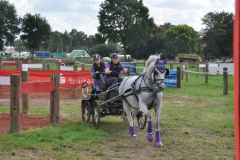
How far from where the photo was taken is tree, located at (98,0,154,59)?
201 ft

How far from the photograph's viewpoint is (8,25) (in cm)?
6825

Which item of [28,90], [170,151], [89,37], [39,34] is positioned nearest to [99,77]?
[28,90]

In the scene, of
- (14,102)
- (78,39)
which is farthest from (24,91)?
(78,39)

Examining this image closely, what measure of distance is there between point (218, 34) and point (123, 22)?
15073 millimetres

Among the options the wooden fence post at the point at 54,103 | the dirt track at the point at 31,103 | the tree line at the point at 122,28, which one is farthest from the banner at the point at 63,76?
the tree line at the point at 122,28

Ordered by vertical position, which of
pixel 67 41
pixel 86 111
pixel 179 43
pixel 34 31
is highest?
pixel 67 41

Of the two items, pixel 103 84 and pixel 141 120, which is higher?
pixel 103 84

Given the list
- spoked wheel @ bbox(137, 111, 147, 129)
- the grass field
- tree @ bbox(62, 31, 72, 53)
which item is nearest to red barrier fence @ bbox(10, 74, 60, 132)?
the grass field

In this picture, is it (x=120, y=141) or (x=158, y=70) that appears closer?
(x=158, y=70)

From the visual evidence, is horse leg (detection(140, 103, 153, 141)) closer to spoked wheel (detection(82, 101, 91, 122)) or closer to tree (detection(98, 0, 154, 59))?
spoked wheel (detection(82, 101, 91, 122))

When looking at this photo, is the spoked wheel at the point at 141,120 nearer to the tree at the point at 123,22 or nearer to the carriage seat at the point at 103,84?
the carriage seat at the point at 103,84

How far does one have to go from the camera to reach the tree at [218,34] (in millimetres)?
57781

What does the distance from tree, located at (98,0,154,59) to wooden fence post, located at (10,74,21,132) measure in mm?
53139

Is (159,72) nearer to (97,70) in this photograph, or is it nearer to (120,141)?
(120,141)
